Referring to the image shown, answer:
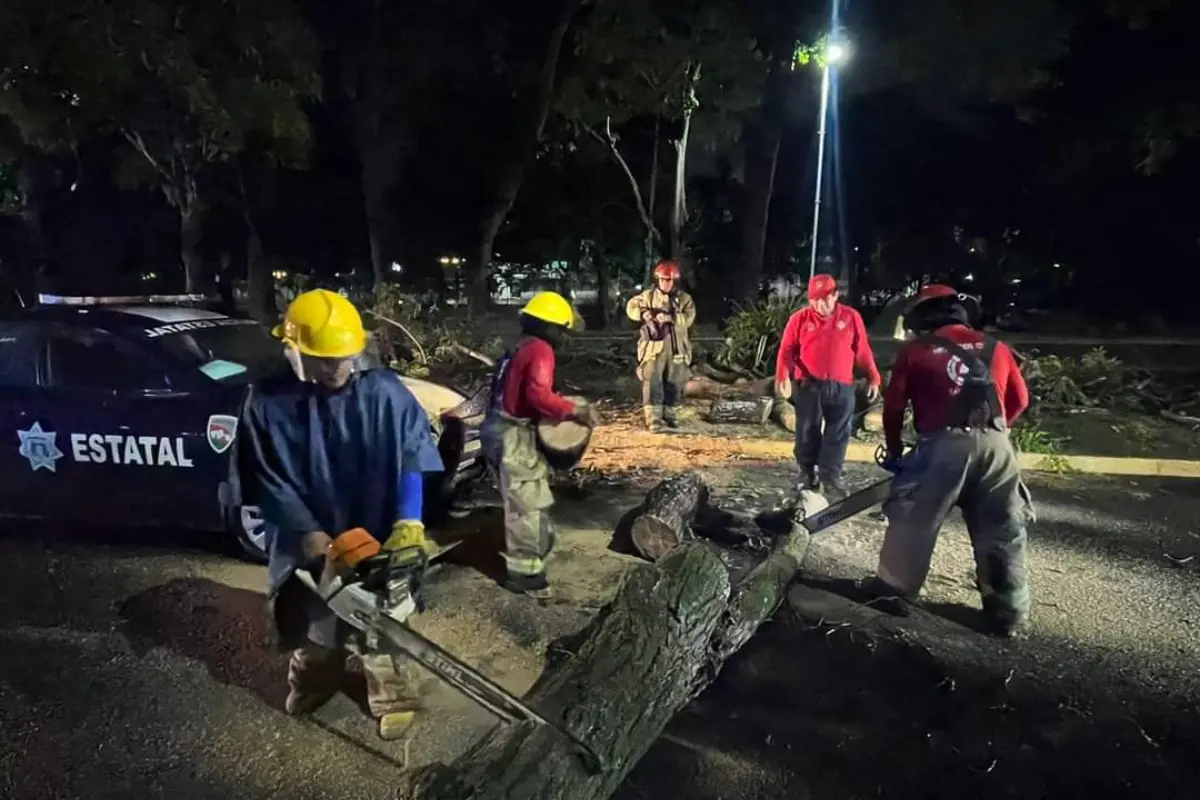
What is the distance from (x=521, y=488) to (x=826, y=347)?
2789mm

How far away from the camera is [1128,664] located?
4.83 meters

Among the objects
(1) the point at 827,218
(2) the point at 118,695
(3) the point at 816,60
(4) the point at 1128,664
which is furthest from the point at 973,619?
(1) the point at 827,218

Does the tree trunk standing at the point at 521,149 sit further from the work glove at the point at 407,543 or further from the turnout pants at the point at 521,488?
the work glove at the point at 407,543

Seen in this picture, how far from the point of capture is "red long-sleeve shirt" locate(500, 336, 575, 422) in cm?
522

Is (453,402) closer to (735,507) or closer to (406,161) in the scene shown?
(735,507)

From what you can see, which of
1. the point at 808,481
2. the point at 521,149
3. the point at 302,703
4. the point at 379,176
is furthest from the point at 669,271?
the point at 379,176

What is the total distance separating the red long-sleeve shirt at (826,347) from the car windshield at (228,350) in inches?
141

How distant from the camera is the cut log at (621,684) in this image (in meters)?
3.22

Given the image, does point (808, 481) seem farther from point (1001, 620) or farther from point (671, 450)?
point (1001, 620)

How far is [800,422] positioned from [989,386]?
2.57 metres

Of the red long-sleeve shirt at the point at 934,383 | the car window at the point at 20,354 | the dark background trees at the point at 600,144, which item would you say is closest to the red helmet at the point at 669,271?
the red long-sleeve shirt at the point at 934,383

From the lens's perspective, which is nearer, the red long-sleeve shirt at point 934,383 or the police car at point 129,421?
the red long-sleeve shirt at point 934,383

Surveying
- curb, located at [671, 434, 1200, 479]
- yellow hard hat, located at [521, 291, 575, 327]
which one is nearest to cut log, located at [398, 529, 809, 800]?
yellow hard hat, located at [521, 291, 575, 327]

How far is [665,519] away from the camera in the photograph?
6000mm
